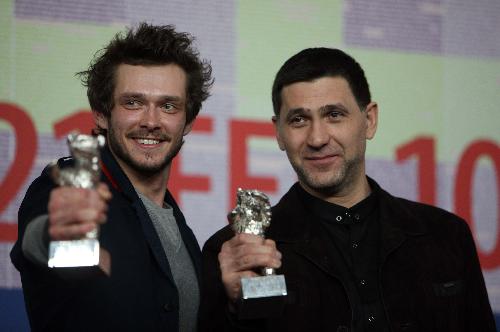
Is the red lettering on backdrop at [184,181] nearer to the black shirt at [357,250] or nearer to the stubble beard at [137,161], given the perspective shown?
the stubble beard at [137,161]

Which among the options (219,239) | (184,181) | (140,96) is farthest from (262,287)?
(184,181)

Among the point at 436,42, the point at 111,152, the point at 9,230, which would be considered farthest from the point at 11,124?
the point at 436,42

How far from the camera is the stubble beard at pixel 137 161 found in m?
2.46

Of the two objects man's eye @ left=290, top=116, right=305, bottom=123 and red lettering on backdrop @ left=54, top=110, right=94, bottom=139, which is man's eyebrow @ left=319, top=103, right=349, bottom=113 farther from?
red lettering on backdrop @ left=54, top=110, right=94, bottom=139

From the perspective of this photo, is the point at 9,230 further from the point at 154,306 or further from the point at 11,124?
the point at 154,306

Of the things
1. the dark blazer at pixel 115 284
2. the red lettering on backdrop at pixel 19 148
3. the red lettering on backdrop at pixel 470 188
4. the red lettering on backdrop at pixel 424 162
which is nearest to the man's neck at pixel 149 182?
the dark blazer at pixel 115 284

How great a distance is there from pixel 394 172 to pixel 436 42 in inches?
25.6

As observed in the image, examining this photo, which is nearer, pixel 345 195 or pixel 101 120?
pixel 345 195

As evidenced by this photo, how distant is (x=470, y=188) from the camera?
3.65 meters

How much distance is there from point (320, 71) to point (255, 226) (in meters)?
0.60

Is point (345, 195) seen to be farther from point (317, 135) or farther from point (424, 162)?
point (424, 162)

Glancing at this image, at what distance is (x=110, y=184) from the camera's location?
236cm

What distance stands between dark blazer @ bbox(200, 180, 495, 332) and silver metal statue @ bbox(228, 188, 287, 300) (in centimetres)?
20

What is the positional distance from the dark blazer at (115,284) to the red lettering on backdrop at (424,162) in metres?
1.62
